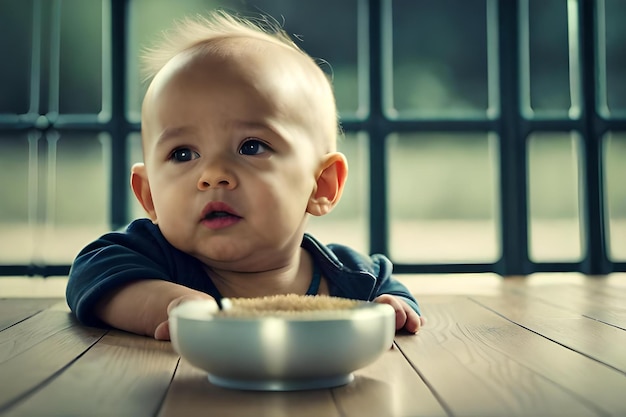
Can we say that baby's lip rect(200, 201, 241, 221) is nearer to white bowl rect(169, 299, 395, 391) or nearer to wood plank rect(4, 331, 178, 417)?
wood plank rect(4, 331, 178, 417)

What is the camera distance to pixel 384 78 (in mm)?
2645

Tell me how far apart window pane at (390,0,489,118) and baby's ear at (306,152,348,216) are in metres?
Result: 1.25

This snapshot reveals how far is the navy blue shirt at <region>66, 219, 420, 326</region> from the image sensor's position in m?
1.21

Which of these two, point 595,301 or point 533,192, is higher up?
point 533,192

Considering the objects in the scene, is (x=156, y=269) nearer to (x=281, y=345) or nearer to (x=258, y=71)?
(x=258, y=71)

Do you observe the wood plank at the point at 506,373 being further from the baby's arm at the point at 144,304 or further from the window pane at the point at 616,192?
the window pane at the point at 616,192

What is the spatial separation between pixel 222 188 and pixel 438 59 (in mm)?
1654

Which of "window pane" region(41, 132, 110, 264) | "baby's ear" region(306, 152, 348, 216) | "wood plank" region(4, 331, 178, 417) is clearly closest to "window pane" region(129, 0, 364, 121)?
"window pane" region(41, 132, 110, 264)

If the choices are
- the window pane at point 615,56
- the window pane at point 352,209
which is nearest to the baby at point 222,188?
the window pane at point 352,209

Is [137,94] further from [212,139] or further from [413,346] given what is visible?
[413,346]

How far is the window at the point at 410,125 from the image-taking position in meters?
2.58

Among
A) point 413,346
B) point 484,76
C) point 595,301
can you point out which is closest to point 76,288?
point 413,346

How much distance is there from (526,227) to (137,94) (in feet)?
4.50

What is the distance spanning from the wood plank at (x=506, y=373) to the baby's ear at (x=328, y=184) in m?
0.30
